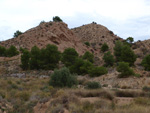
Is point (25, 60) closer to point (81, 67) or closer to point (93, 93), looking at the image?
point (81, 67)

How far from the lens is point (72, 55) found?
134 ft

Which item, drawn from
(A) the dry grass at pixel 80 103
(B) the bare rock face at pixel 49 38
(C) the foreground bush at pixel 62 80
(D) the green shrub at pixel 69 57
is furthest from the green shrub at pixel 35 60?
(A) the dry grass at pixel 80 103

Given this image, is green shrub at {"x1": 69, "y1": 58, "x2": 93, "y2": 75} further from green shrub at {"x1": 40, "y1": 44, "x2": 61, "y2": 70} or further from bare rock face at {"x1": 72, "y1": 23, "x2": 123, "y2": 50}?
bare rock face at {"x1": 72, "y1": 23, "x2": 123, "y2": 50}

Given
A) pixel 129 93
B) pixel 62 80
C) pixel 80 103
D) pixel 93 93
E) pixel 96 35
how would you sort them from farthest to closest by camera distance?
pixel 96 35 < pixel 62 80 < pixel 129 93 < pixel 93 93 < pixel 80 103

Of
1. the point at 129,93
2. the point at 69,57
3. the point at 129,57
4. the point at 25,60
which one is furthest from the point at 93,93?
the point at 25,60

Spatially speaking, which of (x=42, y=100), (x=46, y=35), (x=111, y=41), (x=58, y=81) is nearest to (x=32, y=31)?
(x=46, y=35)

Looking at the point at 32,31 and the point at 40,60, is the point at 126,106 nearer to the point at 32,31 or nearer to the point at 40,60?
the point at 40,60

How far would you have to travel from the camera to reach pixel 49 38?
57750 mm

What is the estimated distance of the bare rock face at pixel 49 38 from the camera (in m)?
57.3

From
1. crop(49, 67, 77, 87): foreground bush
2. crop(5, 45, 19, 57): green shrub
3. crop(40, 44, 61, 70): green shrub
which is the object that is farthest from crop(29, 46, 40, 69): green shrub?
crop(49, 67, 77, 87): foreground bush

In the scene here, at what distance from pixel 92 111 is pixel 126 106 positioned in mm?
1697

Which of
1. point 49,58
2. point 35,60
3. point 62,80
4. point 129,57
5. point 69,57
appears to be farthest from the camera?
point 69,57

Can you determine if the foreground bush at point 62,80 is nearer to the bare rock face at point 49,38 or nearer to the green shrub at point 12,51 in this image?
the green shrub at point 12,51

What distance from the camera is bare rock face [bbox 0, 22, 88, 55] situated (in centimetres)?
5726
